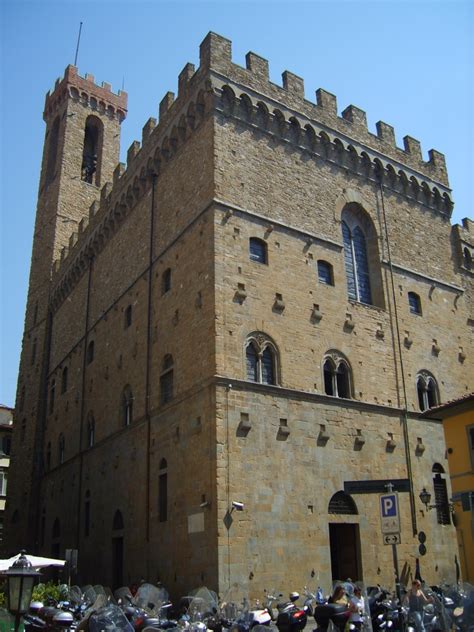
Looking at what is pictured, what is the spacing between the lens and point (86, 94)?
41312 mm

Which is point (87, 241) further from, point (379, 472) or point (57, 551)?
point (379, 472)

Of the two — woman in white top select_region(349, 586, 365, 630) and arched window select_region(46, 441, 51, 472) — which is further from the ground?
arched window select_region(46, 441, 51, 472)

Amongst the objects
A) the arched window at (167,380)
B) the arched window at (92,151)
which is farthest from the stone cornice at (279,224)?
the arched window at (92,151)

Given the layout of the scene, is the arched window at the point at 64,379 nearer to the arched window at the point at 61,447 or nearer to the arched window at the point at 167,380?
the arched window at the point at 61,447

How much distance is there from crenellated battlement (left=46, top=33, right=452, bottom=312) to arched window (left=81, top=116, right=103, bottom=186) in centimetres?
1146

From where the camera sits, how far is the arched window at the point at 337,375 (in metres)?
19.9

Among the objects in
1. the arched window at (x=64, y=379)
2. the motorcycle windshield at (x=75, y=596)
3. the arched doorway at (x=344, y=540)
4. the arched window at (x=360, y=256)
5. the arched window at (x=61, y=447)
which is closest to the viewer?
the motorcycle windshield at (x=75, y=596)

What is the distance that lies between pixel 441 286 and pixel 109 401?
43.4 feet

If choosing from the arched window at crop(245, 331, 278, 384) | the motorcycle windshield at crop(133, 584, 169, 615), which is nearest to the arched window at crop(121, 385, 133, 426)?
the arched window at crop(245, 331, 278, 384)

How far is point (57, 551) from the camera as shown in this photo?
27.8 meters

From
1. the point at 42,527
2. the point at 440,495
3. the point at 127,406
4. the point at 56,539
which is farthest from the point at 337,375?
the point at 42,527

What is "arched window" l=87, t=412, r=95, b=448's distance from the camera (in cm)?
2616

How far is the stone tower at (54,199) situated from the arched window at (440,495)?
19514mm

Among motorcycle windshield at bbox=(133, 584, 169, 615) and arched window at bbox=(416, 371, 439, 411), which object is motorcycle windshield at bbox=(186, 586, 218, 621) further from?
arched window at bbox=(416, 371, 439, 411)
